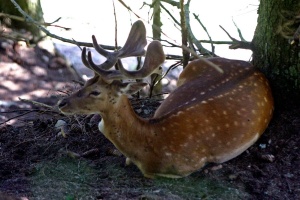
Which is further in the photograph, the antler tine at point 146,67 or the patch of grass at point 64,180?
the antler tine at point 146,67

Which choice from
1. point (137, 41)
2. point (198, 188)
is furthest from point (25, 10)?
point (198, 188)

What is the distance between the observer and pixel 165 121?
4.93 metres

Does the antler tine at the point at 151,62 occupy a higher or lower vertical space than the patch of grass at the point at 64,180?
higher

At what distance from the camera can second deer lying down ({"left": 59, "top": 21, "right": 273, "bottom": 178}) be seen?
4.81 meters

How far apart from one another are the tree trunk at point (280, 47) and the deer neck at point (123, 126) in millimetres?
1347

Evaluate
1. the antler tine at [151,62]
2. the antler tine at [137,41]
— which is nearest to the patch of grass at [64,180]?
the antler tine at [151,62]

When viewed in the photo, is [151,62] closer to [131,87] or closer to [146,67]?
[146,67]

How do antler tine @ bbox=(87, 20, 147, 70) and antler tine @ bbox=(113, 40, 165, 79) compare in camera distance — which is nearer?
antler tine @ bbox=(113, 40, 165, 79)

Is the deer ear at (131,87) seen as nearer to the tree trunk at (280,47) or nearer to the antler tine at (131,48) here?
the antler tine at (131,48)

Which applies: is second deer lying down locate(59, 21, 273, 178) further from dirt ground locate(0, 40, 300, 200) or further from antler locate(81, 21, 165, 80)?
dirt ground locate(0, 40, 300, 200)

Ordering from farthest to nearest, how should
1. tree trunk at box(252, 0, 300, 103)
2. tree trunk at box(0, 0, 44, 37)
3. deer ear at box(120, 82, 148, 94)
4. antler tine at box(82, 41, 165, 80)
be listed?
1. tree trunk at box(0, 0, 44, 37)
2. tree trunk at box(252, 0, 300, 103)
3. deer ear at box(120, 82, 148, 94)
4. antler tine at box(82, 41, 165, 80)

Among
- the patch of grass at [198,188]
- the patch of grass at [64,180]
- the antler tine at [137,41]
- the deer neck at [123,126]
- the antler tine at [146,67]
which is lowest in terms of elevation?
the patch of grass at [198,188]

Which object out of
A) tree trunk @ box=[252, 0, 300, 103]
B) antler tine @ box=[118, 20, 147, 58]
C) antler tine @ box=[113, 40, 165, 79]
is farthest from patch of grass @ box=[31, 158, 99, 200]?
tree trunk @ box=[252, 0, 300, 103]

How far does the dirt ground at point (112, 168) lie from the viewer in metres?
4.54
